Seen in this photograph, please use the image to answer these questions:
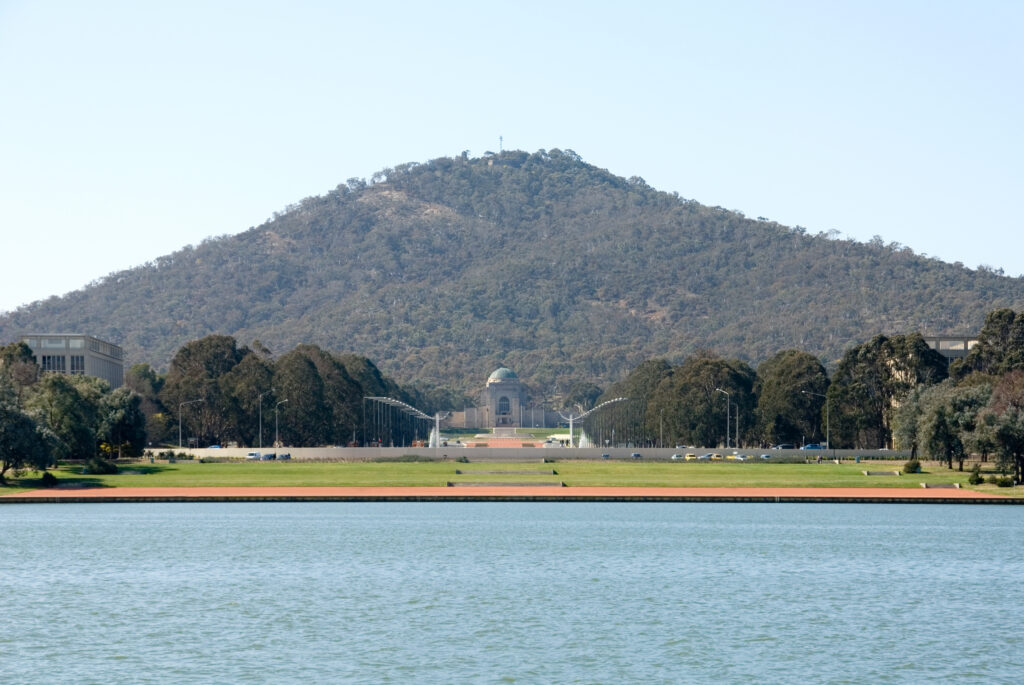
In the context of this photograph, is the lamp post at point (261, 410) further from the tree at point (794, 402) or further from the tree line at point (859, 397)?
the tree at point (794, 402)

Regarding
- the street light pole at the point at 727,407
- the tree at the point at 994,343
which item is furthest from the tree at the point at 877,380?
the street light pole at the point at 727,407

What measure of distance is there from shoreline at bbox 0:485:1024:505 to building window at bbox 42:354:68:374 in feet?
340

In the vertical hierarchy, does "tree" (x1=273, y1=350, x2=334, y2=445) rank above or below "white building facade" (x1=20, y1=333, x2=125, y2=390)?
below

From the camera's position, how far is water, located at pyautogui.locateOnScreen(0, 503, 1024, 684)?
33375 millimetres

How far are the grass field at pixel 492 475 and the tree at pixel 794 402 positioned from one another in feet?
96.2

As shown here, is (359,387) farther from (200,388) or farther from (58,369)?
(58,369)

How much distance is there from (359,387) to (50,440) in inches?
3255

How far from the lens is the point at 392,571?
166 feet

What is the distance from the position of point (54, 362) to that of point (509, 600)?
158135 mm

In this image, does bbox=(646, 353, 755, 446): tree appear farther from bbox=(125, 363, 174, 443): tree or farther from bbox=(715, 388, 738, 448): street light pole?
bbox=(125, 363, 174, 443): tree

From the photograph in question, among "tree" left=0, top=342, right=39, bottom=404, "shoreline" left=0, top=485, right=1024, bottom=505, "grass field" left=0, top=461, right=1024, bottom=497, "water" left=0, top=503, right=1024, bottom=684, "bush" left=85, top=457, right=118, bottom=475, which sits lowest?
"water" left=0, top=503, right=1024, bottom=684

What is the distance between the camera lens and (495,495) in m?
84.1

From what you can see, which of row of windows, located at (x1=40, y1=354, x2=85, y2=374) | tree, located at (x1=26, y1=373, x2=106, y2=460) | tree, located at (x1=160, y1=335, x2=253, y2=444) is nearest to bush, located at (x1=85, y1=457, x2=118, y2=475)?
tree, located at (x1=26, y1=373, x2=106, y2=460)

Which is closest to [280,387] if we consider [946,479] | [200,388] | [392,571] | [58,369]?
[200,388]
